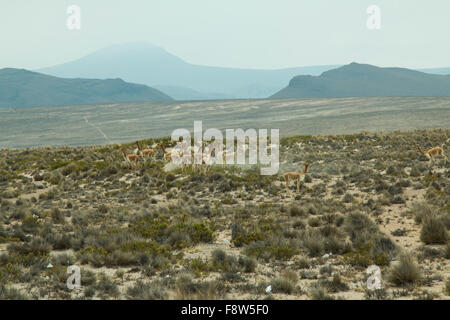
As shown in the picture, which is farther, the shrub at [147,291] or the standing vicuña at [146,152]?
the standing vicuña at [146,152]

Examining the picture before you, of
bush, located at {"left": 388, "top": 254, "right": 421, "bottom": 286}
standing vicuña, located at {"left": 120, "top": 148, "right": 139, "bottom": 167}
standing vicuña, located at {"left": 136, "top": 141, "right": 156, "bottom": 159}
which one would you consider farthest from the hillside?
standing vicuña, located at {"left": 136, "top": 141, "right": 156, "bottom": 159}

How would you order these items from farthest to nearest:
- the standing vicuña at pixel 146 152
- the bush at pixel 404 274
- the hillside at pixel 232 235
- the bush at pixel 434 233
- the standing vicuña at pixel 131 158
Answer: the standing vicuña at pixel 146 152, the standing vicuña at pixel 131 158, the bush at pixel 434 233, the hillside at pixel 232 235, the bush at pixel 404 274

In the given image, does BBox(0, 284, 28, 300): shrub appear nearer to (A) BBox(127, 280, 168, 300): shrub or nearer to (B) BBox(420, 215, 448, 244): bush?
(A) BBox(127, 280, 168, 300): shrub

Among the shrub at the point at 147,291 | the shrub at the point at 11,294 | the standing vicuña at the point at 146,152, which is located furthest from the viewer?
the standing vicuña at the point at 146,152

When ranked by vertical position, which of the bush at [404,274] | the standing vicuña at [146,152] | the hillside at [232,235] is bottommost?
the hillside at [232,235]

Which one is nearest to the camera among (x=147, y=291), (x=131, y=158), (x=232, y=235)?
(x=147, y=291)

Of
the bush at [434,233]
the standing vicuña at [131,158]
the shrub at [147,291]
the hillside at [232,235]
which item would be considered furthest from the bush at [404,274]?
the standing vicuña at [131,158]

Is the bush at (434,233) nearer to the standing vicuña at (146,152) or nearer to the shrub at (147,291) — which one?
the shrub at (147,291)

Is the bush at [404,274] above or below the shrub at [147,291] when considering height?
above

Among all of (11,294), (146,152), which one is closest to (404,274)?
(11,294)

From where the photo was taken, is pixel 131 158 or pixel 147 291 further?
pixel 131 158

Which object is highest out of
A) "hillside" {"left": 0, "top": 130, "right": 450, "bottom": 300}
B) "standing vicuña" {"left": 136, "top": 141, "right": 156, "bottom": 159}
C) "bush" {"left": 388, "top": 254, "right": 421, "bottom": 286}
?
"standing vicuña" {"left": 136, "top": 141, "right": 156, "bottom": 159}

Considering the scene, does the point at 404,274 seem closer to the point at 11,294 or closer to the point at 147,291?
the point at 147,291
